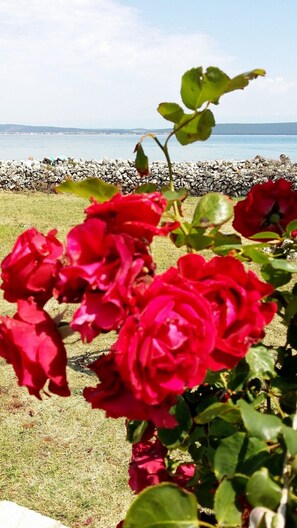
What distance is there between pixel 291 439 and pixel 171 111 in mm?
364

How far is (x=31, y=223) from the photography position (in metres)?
8.26

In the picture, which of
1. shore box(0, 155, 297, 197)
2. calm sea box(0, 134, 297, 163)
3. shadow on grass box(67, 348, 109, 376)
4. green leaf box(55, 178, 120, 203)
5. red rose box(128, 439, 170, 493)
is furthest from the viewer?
calm sea box(0, 134, 297, 163)

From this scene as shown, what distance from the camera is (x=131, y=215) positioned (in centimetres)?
47

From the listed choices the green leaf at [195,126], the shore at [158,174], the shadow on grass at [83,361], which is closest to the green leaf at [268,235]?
the green leaf at [195,126]

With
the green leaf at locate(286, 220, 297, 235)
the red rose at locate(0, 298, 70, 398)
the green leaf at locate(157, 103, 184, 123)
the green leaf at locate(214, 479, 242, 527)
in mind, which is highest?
the green leaf at locate(157, 103, 184, 123)

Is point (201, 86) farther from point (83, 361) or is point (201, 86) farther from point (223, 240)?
point (83, 361)

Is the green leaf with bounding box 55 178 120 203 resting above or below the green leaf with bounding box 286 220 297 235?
above

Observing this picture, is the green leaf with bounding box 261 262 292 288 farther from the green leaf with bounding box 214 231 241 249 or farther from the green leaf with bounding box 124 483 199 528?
the green leaf with bounding box 124 483 199 528

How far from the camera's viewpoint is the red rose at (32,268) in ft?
1.62

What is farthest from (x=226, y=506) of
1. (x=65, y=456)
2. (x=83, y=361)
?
(x=83, y=361)

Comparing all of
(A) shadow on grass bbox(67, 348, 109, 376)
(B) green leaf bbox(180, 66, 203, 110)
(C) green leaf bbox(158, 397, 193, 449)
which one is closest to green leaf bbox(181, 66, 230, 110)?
(B) green leaf bbox(180, 66, 203, 110)

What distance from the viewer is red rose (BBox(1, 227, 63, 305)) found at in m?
0.49

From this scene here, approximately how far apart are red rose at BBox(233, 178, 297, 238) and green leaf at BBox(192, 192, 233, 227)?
16 centimetres

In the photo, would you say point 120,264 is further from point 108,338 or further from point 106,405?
point 108,338
